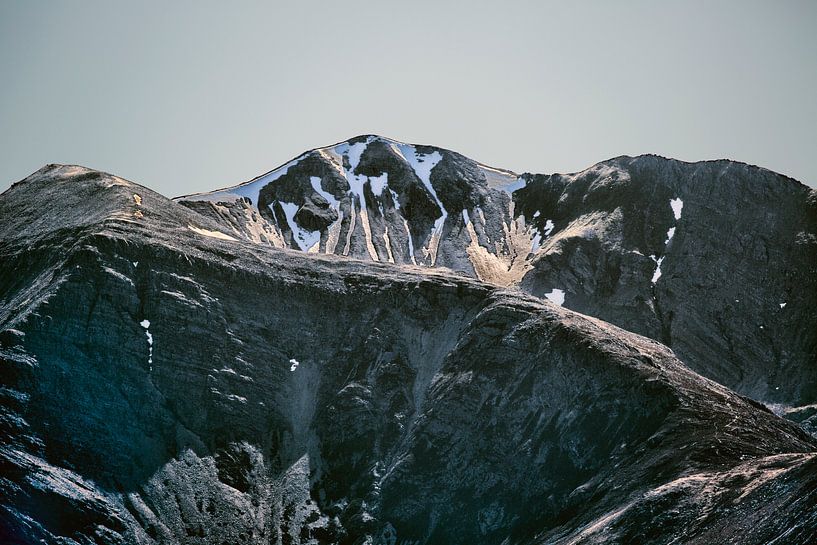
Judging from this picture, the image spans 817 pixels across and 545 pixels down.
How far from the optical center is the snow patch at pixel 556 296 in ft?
463

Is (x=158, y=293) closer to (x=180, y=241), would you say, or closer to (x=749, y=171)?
(x=180, y=241)

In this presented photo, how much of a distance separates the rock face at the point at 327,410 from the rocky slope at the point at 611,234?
93.5 feet

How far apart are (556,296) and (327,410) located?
51.1 meters

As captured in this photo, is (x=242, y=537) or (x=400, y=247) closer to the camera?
(x=242, y=537)

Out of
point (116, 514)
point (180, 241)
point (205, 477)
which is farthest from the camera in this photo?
point (180, 241)

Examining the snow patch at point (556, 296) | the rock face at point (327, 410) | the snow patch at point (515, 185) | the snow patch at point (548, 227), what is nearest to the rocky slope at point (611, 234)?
the snow patch at point (556, 296)

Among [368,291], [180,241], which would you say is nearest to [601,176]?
[368,291]

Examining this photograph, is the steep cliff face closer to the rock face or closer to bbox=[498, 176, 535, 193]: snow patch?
bbox=[498, 176, 535, 193]: snow patch

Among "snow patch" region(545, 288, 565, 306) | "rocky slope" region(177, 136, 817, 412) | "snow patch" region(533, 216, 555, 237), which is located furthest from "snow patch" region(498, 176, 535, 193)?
"snow patch" region(545, 288, 565, 306)

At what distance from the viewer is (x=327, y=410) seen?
328 ft

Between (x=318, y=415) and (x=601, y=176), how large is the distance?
80020 millimetres

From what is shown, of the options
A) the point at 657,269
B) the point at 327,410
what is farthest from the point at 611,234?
the point at 327,410

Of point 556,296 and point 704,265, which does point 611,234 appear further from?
point 556,296

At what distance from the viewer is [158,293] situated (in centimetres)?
10225
